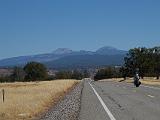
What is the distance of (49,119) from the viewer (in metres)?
17.4

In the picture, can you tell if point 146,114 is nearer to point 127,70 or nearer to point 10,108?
point 10,108

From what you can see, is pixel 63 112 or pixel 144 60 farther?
pixel 144 60

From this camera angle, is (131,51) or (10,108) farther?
(131,51)

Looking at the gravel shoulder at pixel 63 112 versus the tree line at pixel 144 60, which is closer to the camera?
the gravel shoulder at pixel 63 112

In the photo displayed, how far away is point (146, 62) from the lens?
139625 mm

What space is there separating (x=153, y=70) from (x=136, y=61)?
587 centimetres

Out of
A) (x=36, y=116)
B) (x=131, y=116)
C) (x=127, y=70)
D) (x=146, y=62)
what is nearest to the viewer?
(x=131, y=116)

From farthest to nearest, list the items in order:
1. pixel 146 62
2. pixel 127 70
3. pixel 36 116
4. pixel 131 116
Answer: pixel 127 70 < pixel 146 62 < pixel 36 116 < pixel 131 116

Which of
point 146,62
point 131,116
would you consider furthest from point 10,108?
point 146,62

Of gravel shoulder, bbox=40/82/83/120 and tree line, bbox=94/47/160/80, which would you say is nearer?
gravel shoulder, bbox=40/82/83/120

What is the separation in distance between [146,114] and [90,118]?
2344mm

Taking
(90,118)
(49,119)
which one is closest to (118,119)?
(90,118)

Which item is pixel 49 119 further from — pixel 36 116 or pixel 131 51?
pixel 131 51

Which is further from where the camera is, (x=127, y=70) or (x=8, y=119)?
(x=127, y=70)
